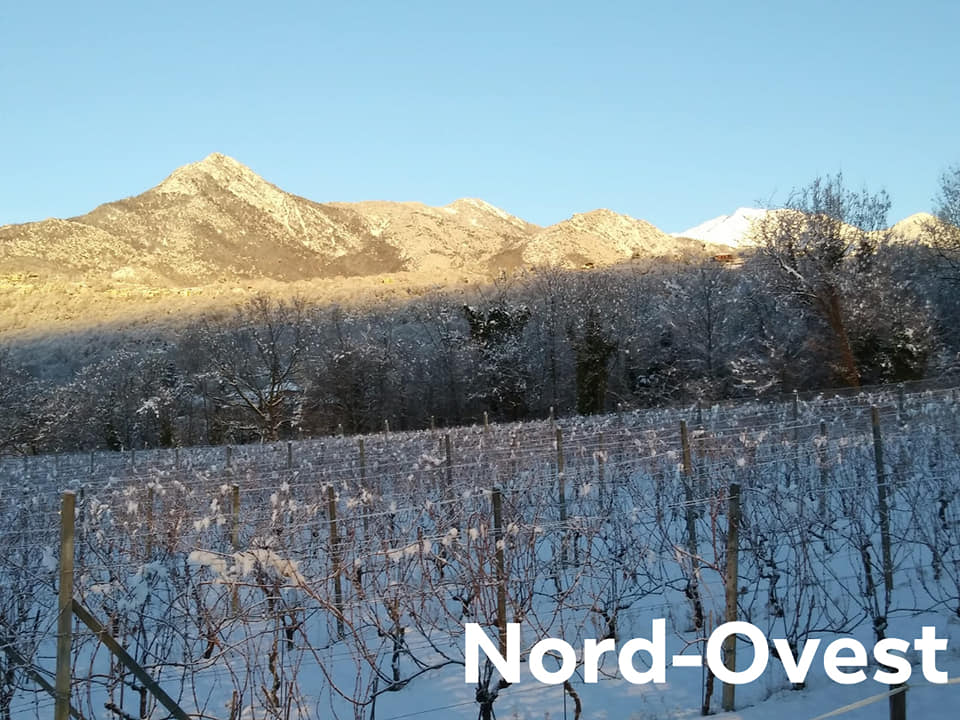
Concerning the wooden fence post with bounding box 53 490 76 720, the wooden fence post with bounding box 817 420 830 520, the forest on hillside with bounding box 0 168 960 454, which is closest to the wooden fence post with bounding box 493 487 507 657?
the wooden fence post with bounding box 53 490 76 720

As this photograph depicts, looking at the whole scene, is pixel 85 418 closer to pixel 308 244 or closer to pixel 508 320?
pixel 508 320

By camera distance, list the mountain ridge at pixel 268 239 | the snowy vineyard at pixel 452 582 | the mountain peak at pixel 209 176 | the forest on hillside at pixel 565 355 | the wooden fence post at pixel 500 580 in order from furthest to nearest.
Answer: the mountain peak at pixel 209 176 → the mountain ridge at pixel 268 239 → the forest on hillside at pixel 565 355 → the wooden fence post at pixel 500 580 → the snowy vineyard at pixel 452 582

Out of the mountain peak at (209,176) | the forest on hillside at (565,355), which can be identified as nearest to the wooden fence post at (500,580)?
the forest on hillside at (565,355)

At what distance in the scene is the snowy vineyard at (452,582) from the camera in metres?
5.26

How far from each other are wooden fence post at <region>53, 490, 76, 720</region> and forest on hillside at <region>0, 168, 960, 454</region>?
21.9 m

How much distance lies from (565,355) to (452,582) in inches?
1407

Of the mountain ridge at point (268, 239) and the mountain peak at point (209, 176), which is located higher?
the mountain peak at point (209, 176)

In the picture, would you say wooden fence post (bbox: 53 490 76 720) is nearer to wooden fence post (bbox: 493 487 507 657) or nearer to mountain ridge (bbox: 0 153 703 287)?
wooden fence post (bbox: 493 487 507 657)

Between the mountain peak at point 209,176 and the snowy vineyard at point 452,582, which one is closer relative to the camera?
the snowy vineyard at point 452,582

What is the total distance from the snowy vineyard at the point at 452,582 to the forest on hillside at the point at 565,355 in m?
15.3

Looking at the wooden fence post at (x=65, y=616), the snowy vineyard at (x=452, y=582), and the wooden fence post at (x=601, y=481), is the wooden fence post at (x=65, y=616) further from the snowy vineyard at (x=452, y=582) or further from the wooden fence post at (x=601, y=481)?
the wooden fence post at (x=601, y=481)

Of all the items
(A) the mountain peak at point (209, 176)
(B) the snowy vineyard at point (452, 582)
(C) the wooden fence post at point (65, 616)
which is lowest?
(B) the snowy vineyard at point (452, 582)

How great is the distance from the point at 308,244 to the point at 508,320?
73083mm

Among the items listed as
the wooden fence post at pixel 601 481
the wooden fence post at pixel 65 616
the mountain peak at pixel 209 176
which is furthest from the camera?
the mountain peak at pixel 209 176
